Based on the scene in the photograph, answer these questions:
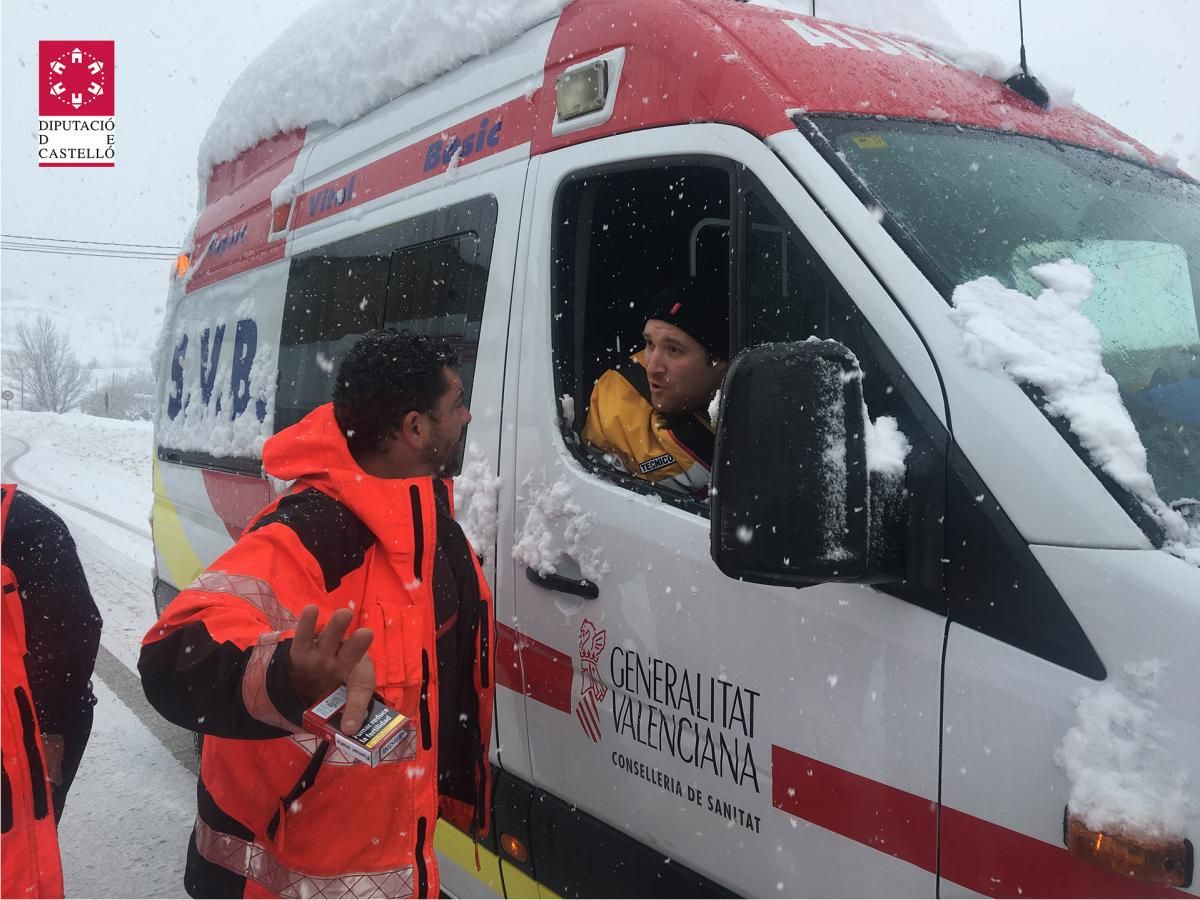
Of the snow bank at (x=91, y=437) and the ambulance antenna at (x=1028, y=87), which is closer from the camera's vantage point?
the ambulance antenna at (x=1028, y=87)

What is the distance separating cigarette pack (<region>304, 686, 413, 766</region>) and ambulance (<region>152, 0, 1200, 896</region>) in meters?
0.52

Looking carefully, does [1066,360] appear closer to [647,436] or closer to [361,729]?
[647,436]

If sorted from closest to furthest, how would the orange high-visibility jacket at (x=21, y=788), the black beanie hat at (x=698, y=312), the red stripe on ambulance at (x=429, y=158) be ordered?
1. the orange high-visibility jacket at (x=21, y=788)
2. the black beanie hat at (x=698, y=312)
3. the red stripe on ambulance at (x=429, y=158)

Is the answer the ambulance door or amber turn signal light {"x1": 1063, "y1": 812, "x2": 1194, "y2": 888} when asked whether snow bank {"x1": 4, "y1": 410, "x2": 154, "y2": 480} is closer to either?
the ambulance door

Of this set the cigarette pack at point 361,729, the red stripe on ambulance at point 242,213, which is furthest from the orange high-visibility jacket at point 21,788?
the red stripe on ambulance at point 242,213

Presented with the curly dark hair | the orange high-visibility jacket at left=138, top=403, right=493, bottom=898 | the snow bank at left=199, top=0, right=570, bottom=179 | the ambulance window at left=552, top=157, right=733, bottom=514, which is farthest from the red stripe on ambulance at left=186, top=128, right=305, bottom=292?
the orange high-visibility jacket at left=138, top=403, right=493, bottom=898

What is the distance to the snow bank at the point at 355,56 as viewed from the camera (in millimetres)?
2576

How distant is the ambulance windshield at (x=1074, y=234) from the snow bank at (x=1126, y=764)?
11.5 inches

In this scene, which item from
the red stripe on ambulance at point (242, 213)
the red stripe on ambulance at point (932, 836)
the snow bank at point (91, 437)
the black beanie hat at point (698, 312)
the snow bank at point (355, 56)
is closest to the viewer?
the red stripe on ambulance at point (932, 836)

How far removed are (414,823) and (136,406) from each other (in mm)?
66452

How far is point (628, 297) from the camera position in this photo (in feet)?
8.36

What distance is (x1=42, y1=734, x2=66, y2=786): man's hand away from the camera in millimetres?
2178

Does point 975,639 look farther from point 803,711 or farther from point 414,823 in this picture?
point 414,823

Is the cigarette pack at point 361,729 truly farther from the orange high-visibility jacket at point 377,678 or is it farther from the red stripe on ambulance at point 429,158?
the red stripe on ambulance at point 429,158
